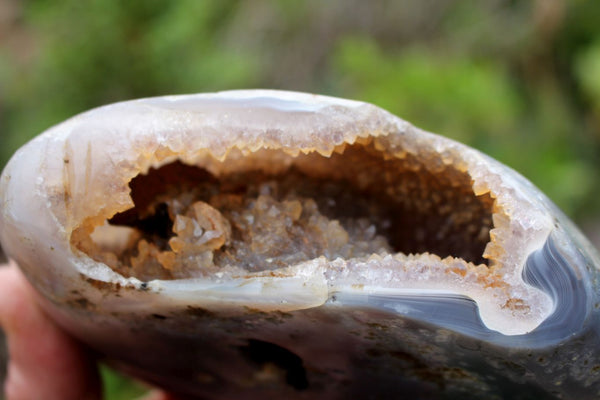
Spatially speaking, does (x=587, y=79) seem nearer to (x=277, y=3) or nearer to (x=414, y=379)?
(x=277, y=3)

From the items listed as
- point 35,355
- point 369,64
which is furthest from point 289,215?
point 369,64

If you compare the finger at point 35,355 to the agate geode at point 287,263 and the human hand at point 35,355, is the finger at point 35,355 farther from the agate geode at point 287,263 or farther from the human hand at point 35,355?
the agate geode at point 287,263

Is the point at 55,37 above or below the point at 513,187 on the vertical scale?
above

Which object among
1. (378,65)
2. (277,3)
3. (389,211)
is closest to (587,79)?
(378,65)

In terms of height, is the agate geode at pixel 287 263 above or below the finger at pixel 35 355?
above

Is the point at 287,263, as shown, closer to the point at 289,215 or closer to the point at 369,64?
the point at 289,215

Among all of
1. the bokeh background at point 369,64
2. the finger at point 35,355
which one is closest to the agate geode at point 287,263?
the finger at point 35,355

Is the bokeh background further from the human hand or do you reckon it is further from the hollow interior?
the hollow interior
